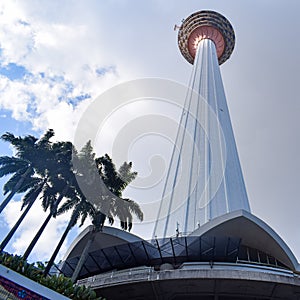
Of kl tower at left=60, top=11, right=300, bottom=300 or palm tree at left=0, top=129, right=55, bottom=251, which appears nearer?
kl tower at left=60, top=11, right=300, bottom=300

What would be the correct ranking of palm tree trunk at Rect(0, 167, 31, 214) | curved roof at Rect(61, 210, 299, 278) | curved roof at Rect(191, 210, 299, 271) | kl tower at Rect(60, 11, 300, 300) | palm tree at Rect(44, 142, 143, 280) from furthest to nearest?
curved roof at Rect(191, 210, 299, 271)
curved roof at Rect(61, 210, 299, 278)
palm tree at Rect(44, 142, 143, 280)
palm tree trunk at Rect(0, 167, 31, 214)
kl tower at Rect(60, 11, 300, 300)

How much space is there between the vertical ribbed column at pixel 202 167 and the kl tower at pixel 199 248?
0.15m

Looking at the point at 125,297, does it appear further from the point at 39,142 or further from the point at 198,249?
the point at 39,142

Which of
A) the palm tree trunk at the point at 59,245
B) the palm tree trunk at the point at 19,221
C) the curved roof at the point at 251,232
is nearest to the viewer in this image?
the palm tree trunk at the point at 59,245

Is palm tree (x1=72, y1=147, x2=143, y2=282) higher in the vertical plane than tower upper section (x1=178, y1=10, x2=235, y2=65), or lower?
lower

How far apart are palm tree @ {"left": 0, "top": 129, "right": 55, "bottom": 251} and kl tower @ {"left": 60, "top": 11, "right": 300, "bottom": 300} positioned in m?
5.57

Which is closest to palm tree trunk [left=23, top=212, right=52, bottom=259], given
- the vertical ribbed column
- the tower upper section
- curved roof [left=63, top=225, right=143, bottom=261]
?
curved roof [left=63, top=225, right=143, bottom=261]

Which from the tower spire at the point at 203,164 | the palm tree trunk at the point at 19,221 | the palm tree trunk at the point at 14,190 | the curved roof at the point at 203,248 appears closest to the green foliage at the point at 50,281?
the palm tree trunk at the point at 19,221

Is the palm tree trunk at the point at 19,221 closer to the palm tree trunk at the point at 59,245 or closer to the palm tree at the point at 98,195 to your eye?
the palm tree at the point at 98,195

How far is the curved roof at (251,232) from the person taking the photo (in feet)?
85.7

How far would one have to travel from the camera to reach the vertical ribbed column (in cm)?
3738

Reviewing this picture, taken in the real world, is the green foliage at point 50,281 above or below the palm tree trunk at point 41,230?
below

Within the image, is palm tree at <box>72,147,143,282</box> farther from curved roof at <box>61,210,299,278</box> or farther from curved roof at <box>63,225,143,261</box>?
curved roof at <box>61,210,299,278</box>

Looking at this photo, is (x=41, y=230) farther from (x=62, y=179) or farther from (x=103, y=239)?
(x=103, y=239)
